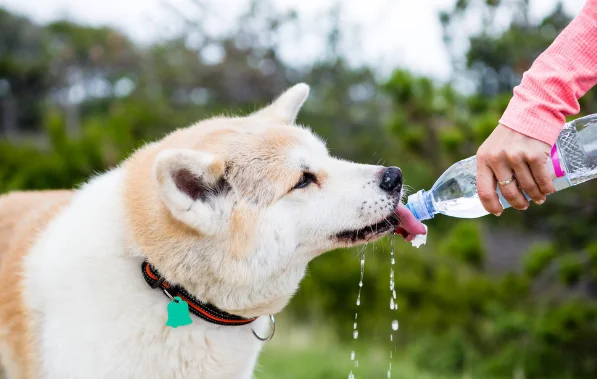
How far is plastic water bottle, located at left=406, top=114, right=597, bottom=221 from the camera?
209 centimetres

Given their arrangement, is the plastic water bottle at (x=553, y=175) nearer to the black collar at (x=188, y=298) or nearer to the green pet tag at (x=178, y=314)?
the black collar at (x=188, y=298)

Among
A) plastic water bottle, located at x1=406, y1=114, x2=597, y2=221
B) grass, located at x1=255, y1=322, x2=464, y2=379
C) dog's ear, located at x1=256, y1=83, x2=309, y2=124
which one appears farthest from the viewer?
grass, located at x1=255, y1=322, x2=464, y2=379

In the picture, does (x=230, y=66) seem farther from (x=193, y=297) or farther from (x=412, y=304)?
(x=193, y=297)

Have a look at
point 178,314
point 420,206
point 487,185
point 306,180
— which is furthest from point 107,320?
point 487,185

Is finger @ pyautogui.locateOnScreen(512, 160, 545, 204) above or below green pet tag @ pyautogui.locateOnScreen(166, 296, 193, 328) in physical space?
above

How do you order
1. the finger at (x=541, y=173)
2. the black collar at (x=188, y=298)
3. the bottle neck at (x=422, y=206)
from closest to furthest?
the finger at (x=541, y=173)
the black collar at (x=188, y=298)
the bottle neck at (x=422, y=206)

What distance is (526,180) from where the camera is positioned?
1846 mm

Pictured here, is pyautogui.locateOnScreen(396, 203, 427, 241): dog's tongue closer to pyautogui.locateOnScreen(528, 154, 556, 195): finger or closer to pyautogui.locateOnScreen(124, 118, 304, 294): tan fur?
pyautogui.locateOnScreen(124, 118, 304, 294): tan fur

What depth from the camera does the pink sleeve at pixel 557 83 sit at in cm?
182

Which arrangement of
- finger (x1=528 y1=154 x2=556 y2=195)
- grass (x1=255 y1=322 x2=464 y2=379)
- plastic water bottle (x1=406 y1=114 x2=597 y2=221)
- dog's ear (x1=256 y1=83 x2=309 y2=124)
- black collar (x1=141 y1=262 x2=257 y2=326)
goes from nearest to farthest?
finger (x1=528 y1=154 x2=556 y2=195) < plastic water bottle (x1=406 y1=114 x2=597 y2=221) < black collar (x1=141 y1=262 x2=257 y2=326) < dog's ear (x1=256 y1=83 x2=309 y2=124) < grass (x1=255 y1=322 x2=464 y2=379)

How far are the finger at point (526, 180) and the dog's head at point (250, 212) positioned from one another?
1.82 feet

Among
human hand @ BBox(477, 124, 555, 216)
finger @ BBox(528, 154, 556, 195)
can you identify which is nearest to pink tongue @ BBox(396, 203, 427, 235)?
human hand @ BBox(477, 124, 555, 216)

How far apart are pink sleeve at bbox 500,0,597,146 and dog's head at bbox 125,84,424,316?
2.03 ft

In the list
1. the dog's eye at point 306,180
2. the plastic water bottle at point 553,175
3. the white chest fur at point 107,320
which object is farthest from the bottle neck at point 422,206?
the white chest fur at point 107,320
